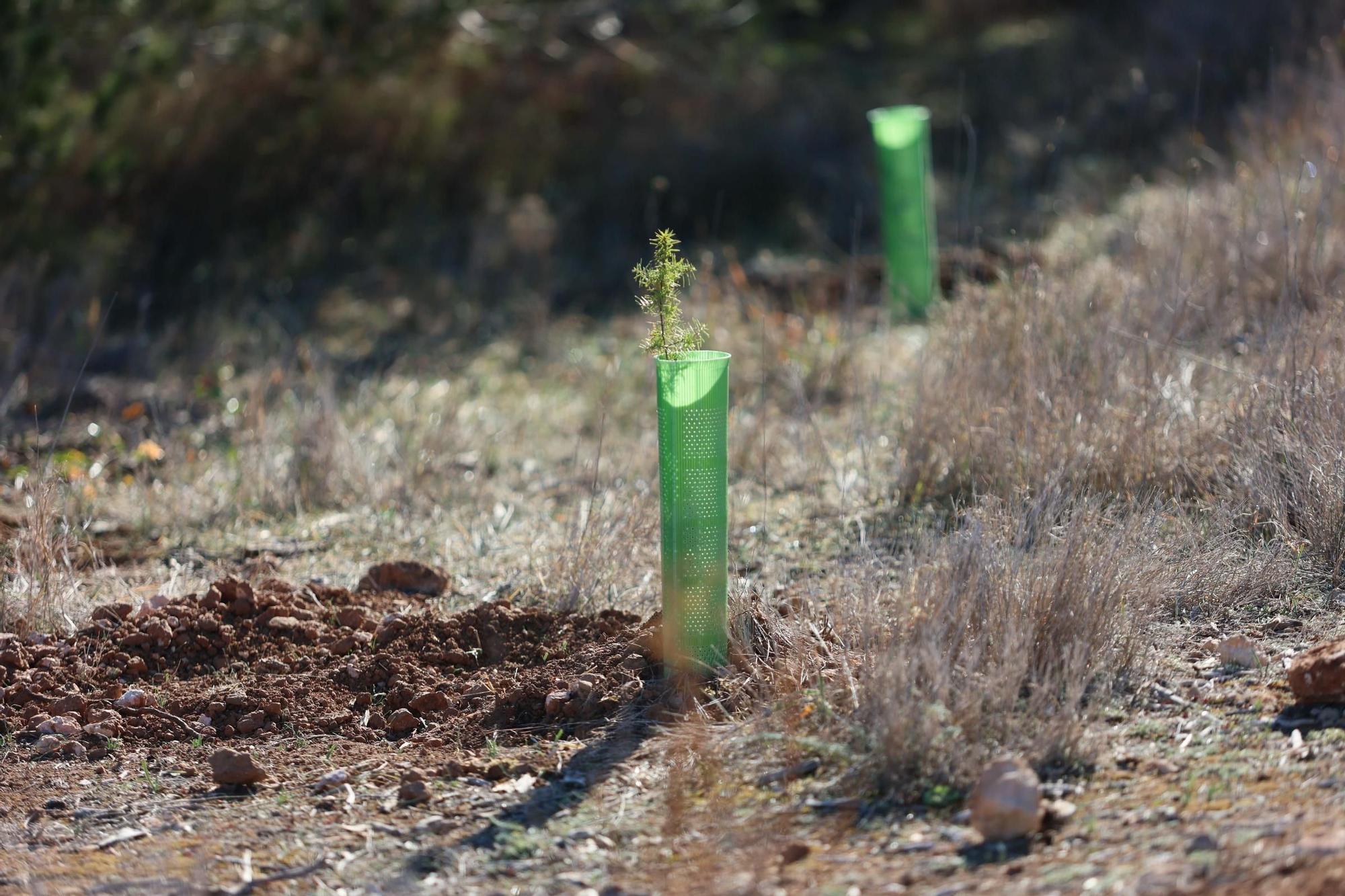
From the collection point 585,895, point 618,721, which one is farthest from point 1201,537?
point 585,895

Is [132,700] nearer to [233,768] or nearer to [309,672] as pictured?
[309,672]

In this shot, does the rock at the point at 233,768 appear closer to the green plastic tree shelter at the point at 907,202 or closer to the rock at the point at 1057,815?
the rock at the point at 1057,815

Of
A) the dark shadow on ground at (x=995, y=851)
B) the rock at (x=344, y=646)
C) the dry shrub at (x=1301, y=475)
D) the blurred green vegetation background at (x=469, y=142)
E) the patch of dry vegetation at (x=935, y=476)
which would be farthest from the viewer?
the blurred green vegetation background at (x=469, y=142)

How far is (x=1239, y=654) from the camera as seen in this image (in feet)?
10.4

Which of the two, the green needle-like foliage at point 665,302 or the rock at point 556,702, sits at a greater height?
the green needle-like foliage at point 665,302

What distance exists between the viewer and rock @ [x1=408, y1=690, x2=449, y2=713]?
11.1ft

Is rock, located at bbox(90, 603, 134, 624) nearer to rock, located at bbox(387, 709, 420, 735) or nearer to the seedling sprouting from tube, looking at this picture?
rock, located at bbox(387, 709, 420, 735)

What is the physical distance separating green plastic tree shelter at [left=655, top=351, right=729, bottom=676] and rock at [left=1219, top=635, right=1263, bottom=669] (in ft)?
3.66

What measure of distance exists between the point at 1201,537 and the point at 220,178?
7.37m

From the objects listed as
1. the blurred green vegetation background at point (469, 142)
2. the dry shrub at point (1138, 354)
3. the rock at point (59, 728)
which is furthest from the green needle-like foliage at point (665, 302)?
the blurred green vegetation background at point (469, 142)

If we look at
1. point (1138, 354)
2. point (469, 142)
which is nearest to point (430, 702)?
point (1138, 354)

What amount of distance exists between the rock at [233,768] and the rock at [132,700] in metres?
0.52

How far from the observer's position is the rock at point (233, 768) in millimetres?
3076

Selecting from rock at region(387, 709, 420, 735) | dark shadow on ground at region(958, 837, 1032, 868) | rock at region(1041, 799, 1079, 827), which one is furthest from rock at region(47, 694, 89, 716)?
rock at region(1041, 799, 1079, 827)
